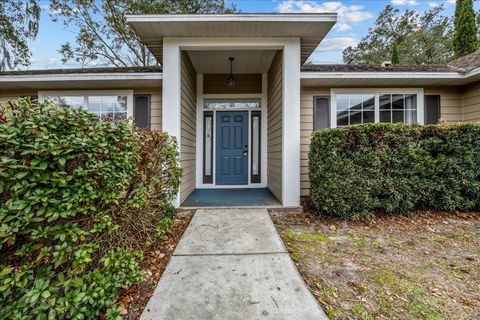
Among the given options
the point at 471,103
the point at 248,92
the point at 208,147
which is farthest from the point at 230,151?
the point at 471,103

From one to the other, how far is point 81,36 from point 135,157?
12.5 metres

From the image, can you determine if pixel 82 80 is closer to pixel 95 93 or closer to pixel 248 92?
pixel 95 93

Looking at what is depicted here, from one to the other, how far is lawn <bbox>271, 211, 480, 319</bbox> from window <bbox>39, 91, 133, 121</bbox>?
166 inches

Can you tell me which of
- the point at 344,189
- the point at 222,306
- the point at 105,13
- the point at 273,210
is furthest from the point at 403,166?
the point at 105,13

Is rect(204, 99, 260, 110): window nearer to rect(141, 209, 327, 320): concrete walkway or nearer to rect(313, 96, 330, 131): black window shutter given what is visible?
rect(313, 96, 330, 131): black window shutter

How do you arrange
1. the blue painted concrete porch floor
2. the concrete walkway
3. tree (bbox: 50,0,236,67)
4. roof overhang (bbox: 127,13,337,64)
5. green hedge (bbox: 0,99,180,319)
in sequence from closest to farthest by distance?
1. green hedge (bbox: 0,99,180,319)
2. the concrete walkway
3. roof overhang (bbox: 127,13,337,64)
4. the blue painted concrete porch floor
5. tree (bbox: 50,0,236,67)

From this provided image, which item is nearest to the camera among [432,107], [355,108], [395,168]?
[395,168]

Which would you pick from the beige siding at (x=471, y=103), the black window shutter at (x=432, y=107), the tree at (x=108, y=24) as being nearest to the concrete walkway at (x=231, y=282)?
the black window shutter at (x=432, y=107)

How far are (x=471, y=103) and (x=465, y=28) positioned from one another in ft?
20.7

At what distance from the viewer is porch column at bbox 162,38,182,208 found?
408 cm

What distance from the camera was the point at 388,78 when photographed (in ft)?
15.2

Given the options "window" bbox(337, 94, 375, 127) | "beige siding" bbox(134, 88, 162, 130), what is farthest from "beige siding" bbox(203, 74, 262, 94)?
"window" bbox(337, 94, 375, 127)

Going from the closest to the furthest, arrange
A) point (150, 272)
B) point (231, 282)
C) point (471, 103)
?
point (231, 282)
point (150, 272)
point (471, 103)

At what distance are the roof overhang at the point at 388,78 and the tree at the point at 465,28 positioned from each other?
583 centimetres
